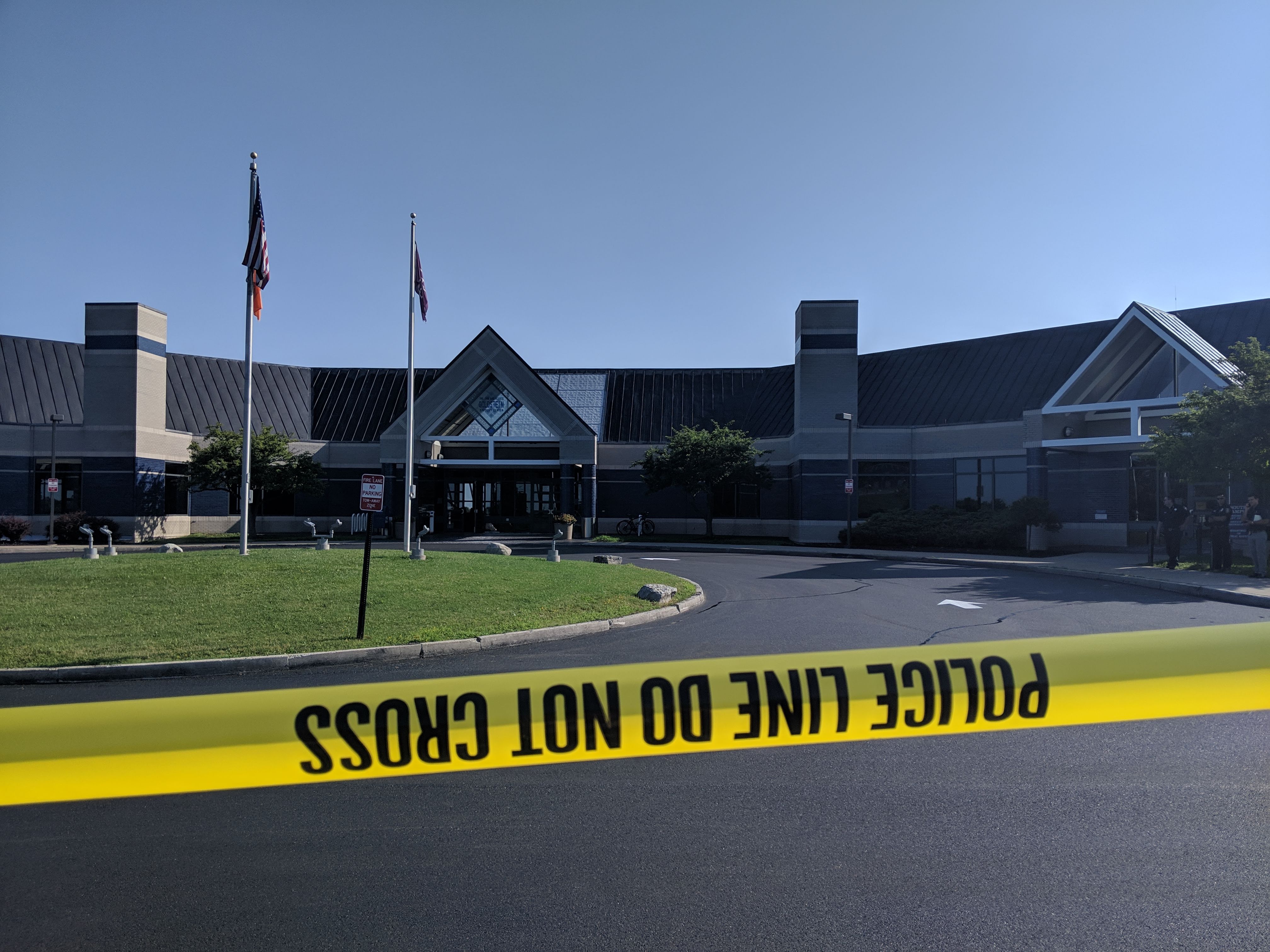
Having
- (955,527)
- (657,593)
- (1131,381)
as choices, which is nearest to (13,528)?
(657,593)

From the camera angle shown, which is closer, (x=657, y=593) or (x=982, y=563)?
(x=657, y=593)

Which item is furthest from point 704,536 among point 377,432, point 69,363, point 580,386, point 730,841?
point 730,841

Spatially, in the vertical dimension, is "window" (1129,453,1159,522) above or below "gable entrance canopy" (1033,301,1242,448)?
below

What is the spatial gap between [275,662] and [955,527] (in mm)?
23653

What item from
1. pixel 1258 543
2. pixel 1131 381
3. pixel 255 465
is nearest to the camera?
pixel 1258 543

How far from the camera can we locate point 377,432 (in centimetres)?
3950

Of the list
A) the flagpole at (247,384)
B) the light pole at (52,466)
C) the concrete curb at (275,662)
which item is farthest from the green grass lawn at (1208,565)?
the light pole at (52,466)

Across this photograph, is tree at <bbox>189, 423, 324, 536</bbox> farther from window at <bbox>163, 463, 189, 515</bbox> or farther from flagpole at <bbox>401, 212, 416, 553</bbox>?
flagpole at <bbox>401, 212, 416, 553</bbox>

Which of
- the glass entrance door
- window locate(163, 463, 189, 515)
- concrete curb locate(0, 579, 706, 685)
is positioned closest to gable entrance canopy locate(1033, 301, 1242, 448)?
the glass entrance door

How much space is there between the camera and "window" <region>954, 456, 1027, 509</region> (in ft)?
97.9

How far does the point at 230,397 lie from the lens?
39.3 m

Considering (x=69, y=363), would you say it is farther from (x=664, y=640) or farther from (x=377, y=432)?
(x=664, y=640)

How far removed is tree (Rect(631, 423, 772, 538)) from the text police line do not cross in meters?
29.6

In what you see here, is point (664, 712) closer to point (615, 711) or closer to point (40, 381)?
point (615, 711)
